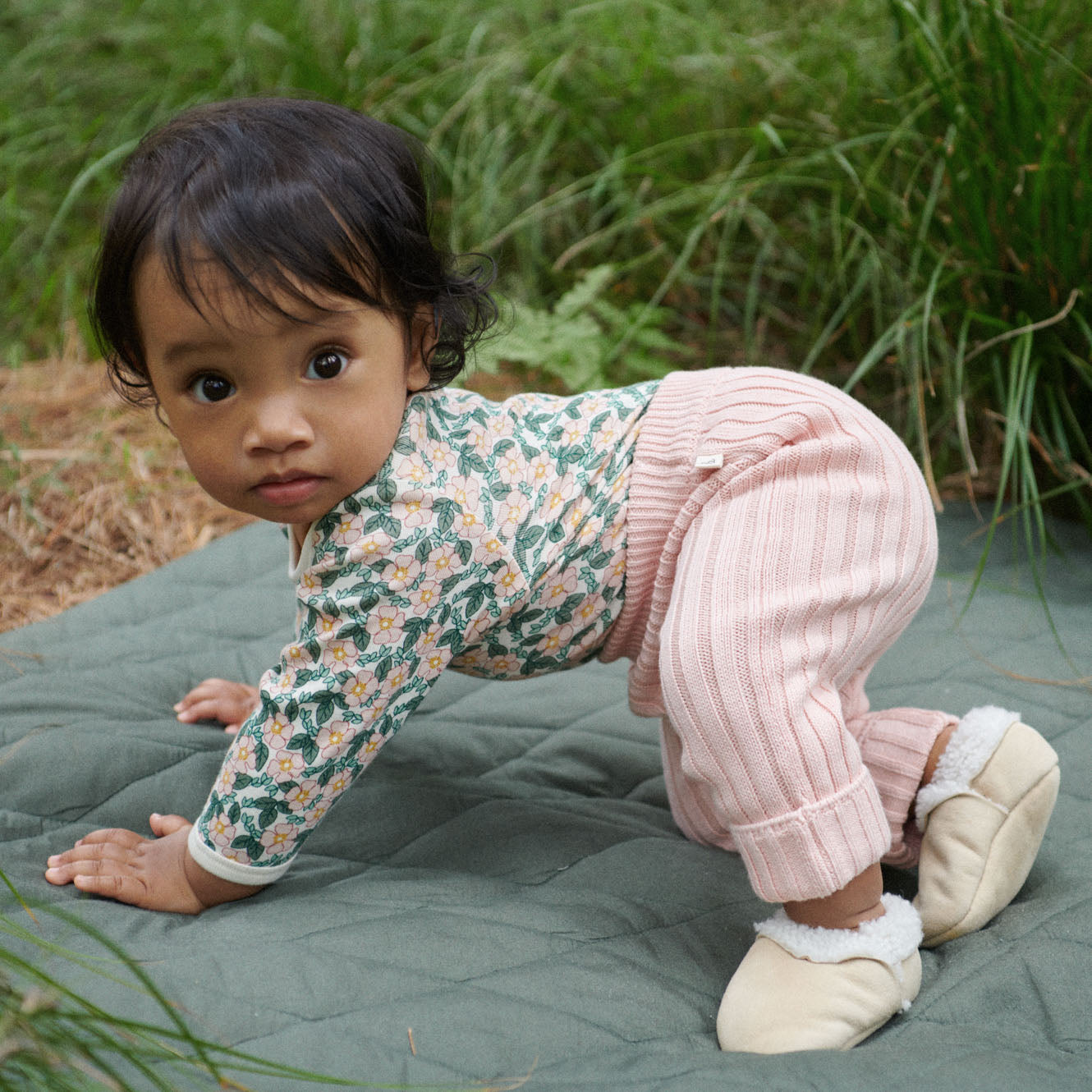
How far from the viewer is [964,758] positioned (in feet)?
4.00

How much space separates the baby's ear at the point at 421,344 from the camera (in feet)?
3.92

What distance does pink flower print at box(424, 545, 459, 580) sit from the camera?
1.15 m

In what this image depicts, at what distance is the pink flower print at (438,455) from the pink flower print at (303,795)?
33cm

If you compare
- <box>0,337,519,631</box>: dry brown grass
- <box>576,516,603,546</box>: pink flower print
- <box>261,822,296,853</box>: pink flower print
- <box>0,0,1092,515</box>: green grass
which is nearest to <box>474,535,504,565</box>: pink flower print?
<box>576,516,603,546</box>: pink flower print

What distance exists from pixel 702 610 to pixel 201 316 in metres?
0.51

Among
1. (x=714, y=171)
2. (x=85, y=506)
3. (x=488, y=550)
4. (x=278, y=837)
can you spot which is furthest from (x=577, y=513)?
(x=714, y=171)

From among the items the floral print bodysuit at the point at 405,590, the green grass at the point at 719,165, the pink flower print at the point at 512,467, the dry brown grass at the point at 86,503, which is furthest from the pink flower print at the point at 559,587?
the dry brown grass at the point at 86,503

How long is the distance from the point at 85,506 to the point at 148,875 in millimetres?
1305

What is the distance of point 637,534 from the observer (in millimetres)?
1265

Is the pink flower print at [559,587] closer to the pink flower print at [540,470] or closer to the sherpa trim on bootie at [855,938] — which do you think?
the pink flower print at [540,470]

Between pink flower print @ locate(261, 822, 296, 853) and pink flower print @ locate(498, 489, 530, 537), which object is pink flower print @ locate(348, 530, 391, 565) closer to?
pink flower print @ locate(498, 489, 530, 537)

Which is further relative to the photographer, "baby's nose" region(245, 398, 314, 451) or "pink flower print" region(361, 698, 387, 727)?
"pink flower print" region(361, 698, 387, 727)

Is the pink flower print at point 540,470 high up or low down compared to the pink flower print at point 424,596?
up

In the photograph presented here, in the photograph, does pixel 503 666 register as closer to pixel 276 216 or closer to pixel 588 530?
pixel 588 530
